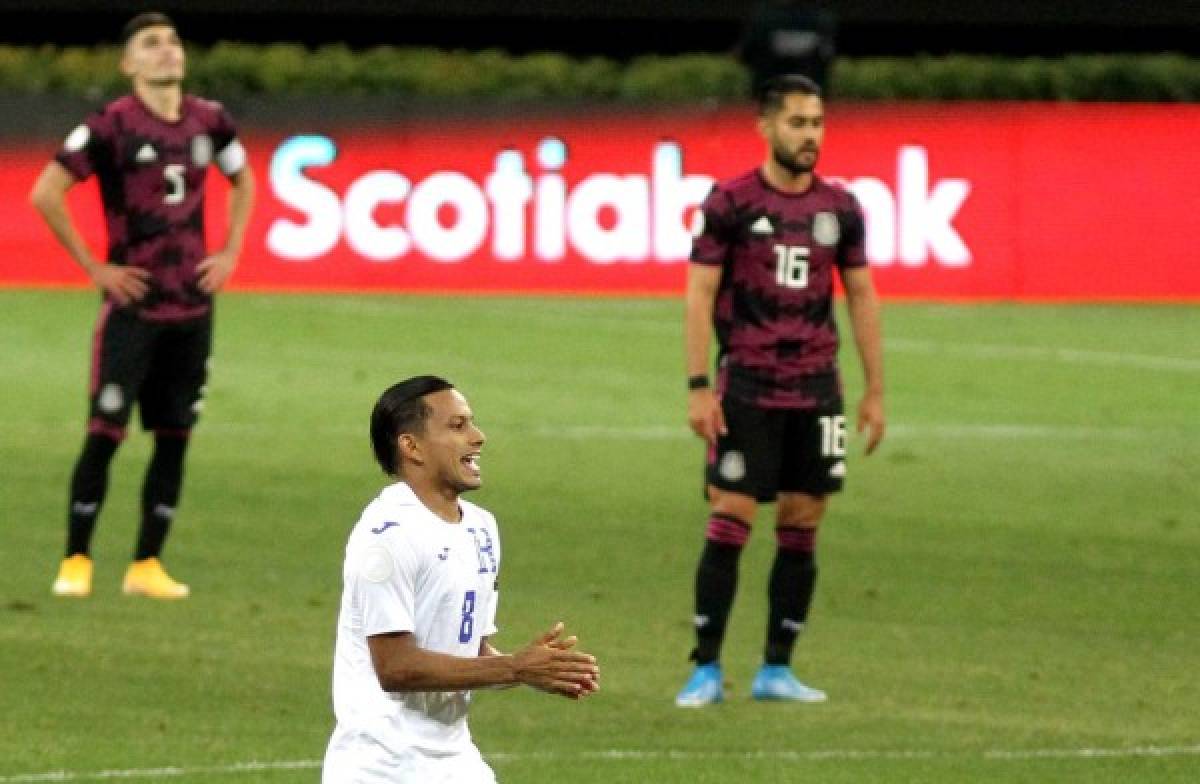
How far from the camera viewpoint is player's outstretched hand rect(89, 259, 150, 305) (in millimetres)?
13094

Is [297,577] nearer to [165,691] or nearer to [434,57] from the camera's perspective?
[165,691]

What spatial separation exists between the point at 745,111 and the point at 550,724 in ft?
63.4

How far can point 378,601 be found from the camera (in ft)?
22.5

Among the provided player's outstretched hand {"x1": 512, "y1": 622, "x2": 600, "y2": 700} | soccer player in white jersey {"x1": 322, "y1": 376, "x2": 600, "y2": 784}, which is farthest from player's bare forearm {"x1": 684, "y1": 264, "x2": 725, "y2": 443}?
player's outstretched hand {"x1": 512, "y1": 622, "x2": 600, "y2": 700}

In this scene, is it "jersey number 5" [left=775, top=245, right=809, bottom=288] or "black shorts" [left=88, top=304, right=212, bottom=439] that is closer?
"jersey number 5" [left=775, top=245, right=809, bottom=288]

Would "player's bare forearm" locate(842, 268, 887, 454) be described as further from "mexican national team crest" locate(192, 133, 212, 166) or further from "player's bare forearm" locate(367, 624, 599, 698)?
"player's bare forearm" locate(367, 624, 599, 698)

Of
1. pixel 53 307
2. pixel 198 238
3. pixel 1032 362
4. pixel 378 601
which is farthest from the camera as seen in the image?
pixel 53 307

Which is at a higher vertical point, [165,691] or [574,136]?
[574,136]

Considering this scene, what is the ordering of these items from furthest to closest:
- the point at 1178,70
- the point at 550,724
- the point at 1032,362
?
the point at 1178,70 < the point at 1032,362 < the point at 550,724

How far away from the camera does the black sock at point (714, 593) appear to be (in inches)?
440

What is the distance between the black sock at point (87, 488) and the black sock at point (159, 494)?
194mm

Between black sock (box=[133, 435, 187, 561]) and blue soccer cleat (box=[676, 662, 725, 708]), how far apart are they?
3187 millimetres

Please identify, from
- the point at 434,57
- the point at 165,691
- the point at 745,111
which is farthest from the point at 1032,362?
the point at 165,691

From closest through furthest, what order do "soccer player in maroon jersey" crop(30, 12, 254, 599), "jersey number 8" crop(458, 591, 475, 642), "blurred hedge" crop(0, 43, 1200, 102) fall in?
"jersey number 8" crop(458, 591, 475, 642)
"soccer player in maroon jersey" crop(30, 12, 254, 599)
"blurred hedge" crop(0, 43, 1200, 102)
